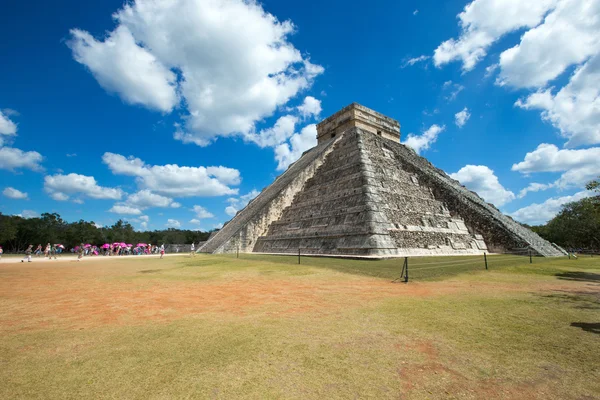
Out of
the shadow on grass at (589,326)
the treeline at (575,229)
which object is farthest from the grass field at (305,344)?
the treeline at (575,229)

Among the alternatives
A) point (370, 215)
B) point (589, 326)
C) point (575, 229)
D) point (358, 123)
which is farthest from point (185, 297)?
point (575, 229)

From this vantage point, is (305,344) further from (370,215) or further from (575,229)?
(575,229)

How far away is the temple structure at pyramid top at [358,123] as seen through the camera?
949 inches

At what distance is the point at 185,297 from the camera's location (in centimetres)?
558

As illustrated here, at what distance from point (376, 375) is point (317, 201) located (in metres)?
14.5

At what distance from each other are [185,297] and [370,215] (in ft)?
29.0

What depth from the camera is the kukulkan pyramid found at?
12.9 m

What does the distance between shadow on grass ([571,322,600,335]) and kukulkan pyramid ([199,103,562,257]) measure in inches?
303

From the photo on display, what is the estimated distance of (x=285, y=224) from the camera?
1789 centimetres

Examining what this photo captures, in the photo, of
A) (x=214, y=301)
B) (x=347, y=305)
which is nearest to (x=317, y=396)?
(x=347, y=305)

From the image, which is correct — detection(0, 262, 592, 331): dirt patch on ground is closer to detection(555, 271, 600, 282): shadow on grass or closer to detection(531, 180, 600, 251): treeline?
detection(555, 271, 600, 282): shadow on grass

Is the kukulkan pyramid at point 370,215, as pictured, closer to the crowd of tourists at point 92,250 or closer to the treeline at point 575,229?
the crowd of tourists at point 92,250

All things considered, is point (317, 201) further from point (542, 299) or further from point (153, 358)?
point (153, 358)

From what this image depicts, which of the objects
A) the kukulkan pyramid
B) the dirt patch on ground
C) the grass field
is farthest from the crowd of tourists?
the grass field
